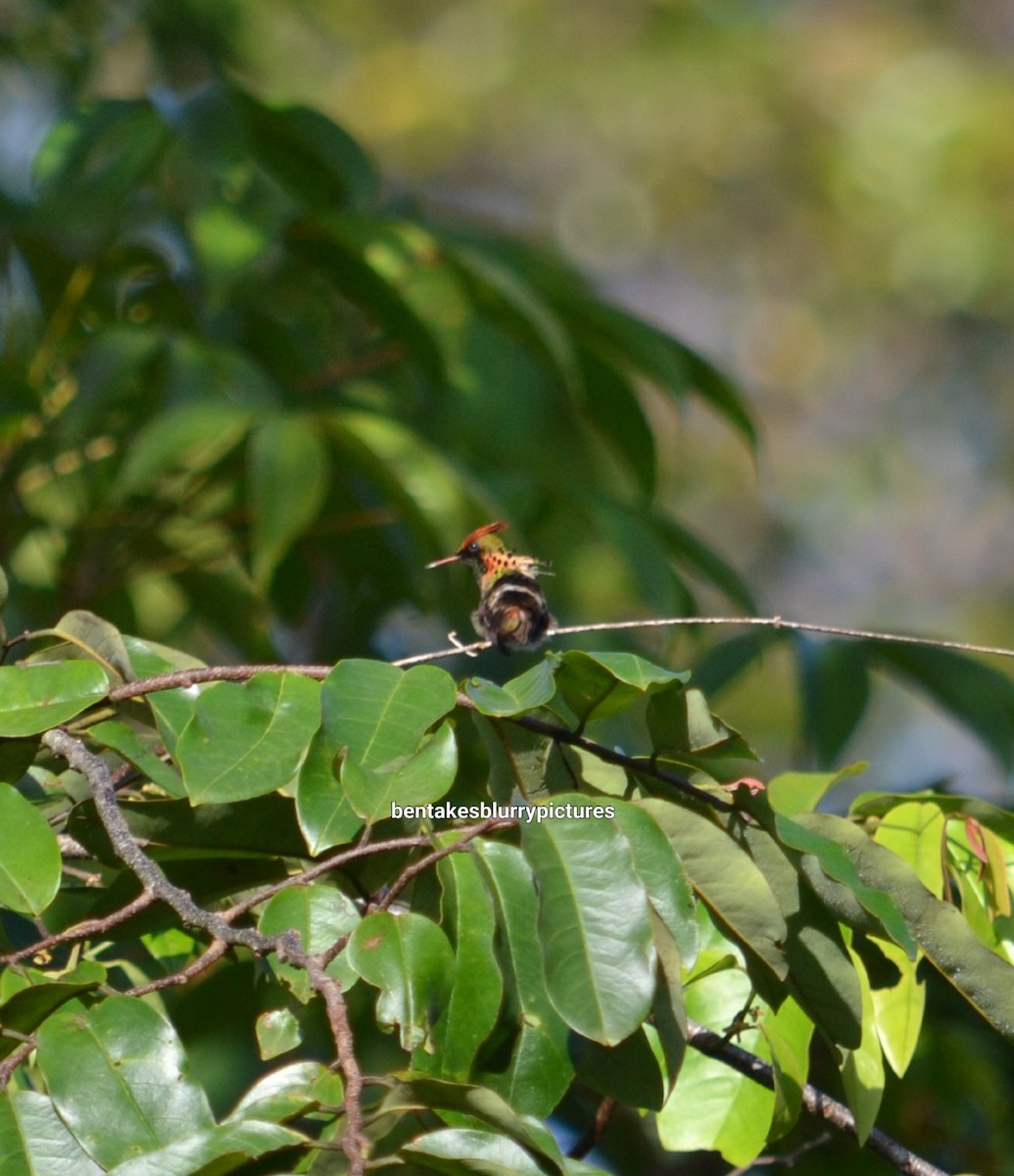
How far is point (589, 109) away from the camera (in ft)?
27.8

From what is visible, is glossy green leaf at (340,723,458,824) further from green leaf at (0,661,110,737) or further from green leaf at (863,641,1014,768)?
green leaf at (863,641,1014,768)

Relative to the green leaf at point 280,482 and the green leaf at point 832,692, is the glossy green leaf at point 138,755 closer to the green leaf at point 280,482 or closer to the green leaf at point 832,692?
the green leaf at point 280,482

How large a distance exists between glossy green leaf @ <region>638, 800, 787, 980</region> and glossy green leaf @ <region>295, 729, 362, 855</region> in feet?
0.64

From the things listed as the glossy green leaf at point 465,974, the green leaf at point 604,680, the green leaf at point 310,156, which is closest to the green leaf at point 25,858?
the glossy green leaf at point 465,974

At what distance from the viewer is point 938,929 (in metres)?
0.95

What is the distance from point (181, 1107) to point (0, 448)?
1459mm

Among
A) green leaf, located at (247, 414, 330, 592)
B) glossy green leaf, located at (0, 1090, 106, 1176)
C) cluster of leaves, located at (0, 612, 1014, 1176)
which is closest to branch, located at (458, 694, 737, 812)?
cluster of leaves, located at (0, 612, 1014, 1176)

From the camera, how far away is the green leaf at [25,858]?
2.82 feet

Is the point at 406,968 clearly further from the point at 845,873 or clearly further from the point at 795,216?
the point at 795,216

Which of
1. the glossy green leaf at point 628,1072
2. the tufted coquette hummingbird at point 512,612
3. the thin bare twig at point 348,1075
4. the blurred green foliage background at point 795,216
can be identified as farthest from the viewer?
the blurred green foliage background at point 795,216

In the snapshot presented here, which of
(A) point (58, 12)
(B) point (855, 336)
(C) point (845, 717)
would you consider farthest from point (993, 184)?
(C) point (845, 717)

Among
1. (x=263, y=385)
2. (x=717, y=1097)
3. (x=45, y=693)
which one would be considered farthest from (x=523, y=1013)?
(x=263, y=385)

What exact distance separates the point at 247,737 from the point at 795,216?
8.41 meters

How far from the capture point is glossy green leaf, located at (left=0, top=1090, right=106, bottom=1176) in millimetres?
779
